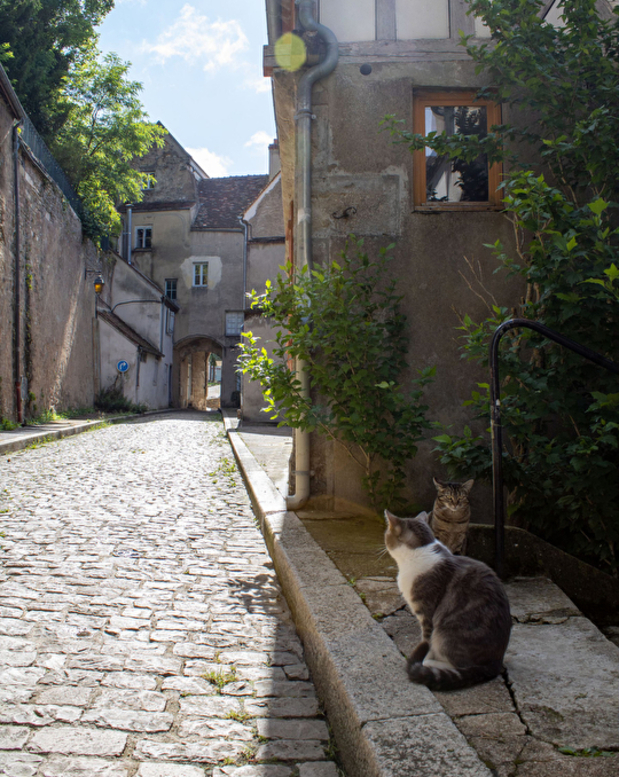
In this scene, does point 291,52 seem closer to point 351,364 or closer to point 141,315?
point 351,364

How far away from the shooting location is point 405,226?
210 inches

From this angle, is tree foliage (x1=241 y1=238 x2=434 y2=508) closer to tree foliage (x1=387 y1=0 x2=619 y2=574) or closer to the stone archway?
tree foliage (x1=387 y1=0 x2=619 y2=574)

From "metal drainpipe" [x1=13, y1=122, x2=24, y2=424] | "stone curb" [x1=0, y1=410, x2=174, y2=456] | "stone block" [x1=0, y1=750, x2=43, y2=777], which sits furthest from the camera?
"metal drainpipe" [x1=13, y1=122, x2=24, y2=424]

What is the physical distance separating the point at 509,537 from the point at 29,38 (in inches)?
868

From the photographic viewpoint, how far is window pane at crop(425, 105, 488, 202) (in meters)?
5.48

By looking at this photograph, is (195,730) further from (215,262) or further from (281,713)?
(215,262)

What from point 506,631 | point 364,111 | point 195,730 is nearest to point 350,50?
point 364,111

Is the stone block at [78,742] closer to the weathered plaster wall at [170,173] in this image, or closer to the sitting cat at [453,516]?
the sitting cat at [453,516]

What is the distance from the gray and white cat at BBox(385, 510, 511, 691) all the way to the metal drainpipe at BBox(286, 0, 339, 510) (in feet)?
9.10

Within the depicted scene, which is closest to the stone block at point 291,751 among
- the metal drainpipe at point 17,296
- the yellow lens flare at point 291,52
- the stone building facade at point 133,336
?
the yellow lens flare at point 291,52

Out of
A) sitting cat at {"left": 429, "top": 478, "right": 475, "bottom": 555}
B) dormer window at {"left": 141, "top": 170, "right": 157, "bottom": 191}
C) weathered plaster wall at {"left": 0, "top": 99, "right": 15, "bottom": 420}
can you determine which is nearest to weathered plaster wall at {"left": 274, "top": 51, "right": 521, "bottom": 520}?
sitting cat at {"left": 429, "top": 478, "right": 475, "bottom": 555}

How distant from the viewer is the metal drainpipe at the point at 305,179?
17.4 feet

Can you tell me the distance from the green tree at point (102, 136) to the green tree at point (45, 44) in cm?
70

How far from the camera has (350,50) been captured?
545cm
